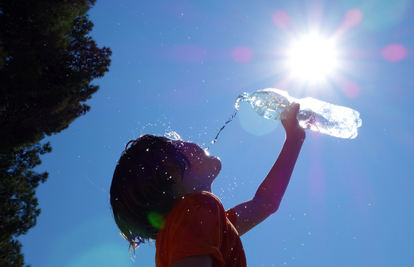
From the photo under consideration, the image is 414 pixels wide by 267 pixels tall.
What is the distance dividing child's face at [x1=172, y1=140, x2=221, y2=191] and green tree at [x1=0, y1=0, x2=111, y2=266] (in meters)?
6.39

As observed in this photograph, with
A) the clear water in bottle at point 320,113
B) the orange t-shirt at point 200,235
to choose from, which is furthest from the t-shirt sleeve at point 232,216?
the clear water in bottle at point 320,113

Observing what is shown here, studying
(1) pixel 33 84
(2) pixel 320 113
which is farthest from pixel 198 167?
(1) pixel 33 84

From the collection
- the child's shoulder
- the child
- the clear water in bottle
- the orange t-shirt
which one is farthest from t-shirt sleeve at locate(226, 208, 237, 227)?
the clear water in bottle

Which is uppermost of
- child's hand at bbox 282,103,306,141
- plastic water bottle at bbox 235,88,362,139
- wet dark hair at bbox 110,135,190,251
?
plastic water bottle at bbox 235,88,362,139

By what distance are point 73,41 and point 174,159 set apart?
7.91 metres

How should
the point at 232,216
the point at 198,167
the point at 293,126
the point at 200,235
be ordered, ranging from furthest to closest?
the point at 293,126, the point at 198,167, the point at 232,216, the point at 200,235

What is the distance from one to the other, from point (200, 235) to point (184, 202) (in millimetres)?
312

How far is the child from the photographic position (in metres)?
1.28

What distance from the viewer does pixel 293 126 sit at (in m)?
2.52

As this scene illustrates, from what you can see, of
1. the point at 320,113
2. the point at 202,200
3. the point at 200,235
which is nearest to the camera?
the point at 200,235

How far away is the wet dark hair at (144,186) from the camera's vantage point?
177 cm

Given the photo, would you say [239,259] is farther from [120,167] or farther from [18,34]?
[18,34]

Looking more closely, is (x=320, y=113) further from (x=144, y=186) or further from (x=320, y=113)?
(x=144, y=186)

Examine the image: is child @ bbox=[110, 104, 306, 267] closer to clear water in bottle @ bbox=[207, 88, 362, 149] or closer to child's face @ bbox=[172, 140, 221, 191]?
child's face @ bbox=[172, 140, 221, 191]
